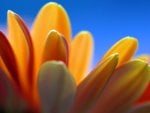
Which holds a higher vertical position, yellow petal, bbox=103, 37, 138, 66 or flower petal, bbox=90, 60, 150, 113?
yellow petal, bbox=103, 37, 138, 66

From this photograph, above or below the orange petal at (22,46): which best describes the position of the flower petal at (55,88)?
below

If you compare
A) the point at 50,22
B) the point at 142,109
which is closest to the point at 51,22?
the point at 50,22

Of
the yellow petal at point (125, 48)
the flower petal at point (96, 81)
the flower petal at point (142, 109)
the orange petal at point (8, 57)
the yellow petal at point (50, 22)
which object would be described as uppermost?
the yellow petal at point (50, 22)

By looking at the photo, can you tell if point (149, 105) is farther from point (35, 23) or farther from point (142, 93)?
point (35, 23)

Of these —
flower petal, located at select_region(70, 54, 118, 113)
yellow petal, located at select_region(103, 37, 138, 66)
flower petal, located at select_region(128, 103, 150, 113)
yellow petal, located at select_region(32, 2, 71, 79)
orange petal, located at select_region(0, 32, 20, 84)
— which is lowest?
flower petal, located at select_region(128, 103, 150, 113)

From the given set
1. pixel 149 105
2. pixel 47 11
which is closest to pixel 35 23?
pixel 47 11
